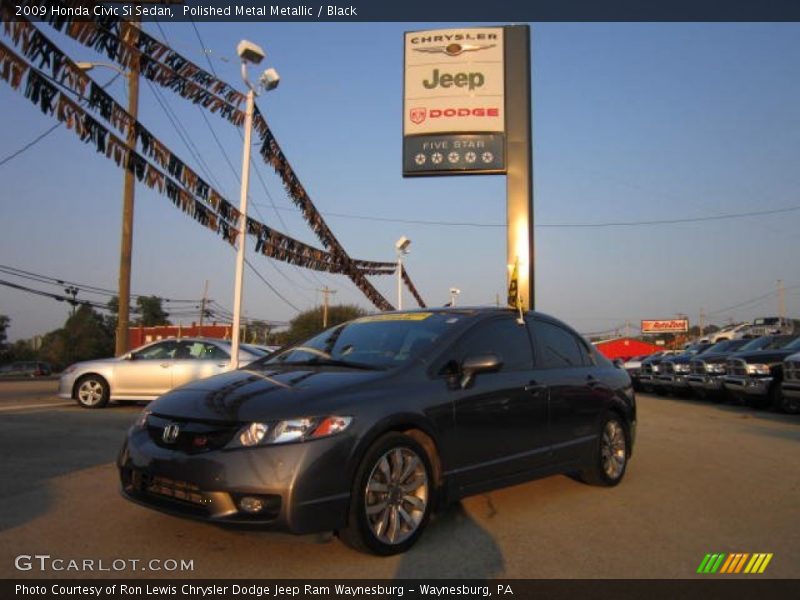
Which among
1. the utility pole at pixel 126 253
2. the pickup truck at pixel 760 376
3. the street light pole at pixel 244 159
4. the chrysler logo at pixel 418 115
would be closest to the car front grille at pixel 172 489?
the street light pole at pixel 244 159

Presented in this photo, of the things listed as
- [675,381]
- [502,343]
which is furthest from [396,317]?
[675,381]

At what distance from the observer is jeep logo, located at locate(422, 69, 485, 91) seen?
13656mm

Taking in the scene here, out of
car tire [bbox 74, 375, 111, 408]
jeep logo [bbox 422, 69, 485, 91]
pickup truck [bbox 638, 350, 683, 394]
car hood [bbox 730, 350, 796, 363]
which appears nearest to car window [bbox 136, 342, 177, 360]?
car tire [bbox 74, 375, 111, 408]

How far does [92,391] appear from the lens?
12406mm

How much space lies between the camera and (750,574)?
405 cm

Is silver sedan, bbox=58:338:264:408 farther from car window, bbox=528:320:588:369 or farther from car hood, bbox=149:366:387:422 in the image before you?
car hood, bbox=149:366:387:422

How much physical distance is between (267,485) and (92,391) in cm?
980

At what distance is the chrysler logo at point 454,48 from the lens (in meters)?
13.7

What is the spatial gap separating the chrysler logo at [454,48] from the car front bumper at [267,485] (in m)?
11.3

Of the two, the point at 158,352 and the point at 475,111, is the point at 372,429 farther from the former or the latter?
the point at 475,111

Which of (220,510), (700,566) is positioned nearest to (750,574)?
(700,566)

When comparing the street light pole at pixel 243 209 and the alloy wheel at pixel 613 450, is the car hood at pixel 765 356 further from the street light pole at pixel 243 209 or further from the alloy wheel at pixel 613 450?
the street light pole at pixel 243 209
